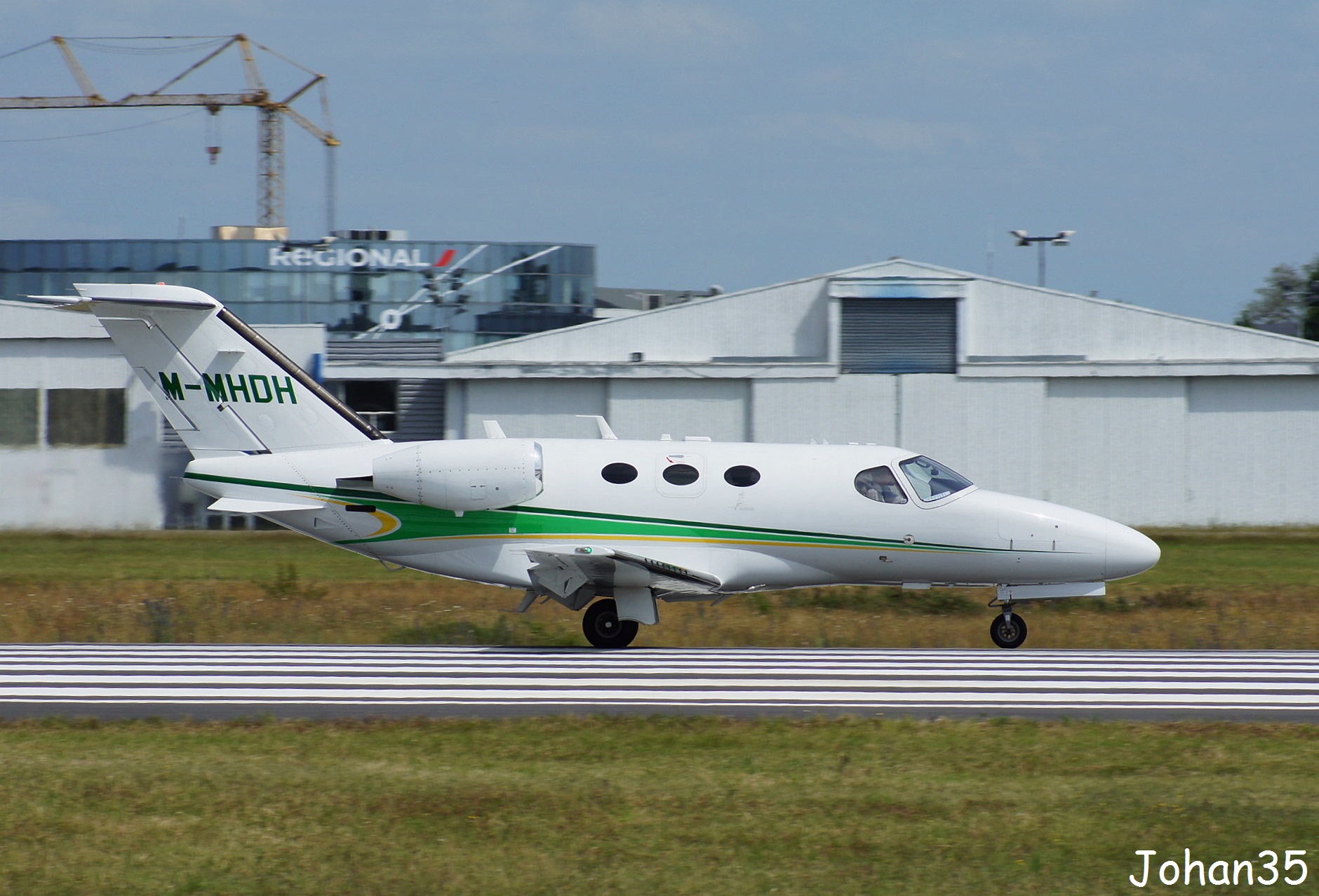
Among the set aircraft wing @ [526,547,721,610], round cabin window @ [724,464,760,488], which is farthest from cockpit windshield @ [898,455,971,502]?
aircraft wing @ [526,547,721,610]

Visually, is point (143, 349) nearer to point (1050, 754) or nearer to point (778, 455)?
point (778, 455)

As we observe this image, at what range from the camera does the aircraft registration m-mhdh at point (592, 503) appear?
1485 cm

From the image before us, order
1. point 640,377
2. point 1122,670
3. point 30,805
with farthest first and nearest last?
point 640,377
point 1122,670
point 30,805

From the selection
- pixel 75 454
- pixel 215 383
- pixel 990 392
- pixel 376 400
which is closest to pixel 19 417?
pixel 75 454

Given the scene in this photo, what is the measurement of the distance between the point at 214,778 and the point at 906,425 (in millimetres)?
28148

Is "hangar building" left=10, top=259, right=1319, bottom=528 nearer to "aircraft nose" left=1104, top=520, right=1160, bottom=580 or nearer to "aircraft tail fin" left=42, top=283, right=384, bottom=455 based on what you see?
"aircraft tail fin" left=42, top=283, right=384, bottom=455

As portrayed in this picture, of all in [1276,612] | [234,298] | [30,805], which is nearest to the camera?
[30,805]

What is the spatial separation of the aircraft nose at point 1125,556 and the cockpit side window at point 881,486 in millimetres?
2425

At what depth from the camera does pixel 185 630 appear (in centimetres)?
1655

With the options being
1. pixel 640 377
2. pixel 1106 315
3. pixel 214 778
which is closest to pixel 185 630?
pixel 214 778

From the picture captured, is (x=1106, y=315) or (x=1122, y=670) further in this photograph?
(x=1106, y=315)

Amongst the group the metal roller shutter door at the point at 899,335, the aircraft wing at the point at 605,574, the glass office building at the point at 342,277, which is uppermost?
the glass office building at the point at 342,277

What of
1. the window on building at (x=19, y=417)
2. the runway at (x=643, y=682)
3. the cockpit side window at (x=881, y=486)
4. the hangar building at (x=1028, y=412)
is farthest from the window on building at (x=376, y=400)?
the cockpit side window at (x=881, y=486)

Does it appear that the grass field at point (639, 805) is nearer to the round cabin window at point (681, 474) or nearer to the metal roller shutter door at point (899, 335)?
the round cabin window at point (681, 474)
